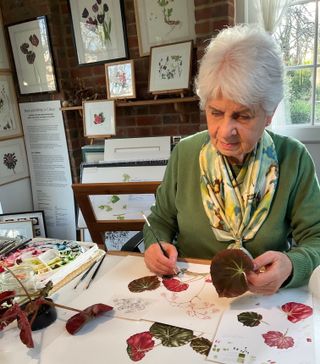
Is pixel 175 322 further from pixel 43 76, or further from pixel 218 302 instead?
pixel 43 76

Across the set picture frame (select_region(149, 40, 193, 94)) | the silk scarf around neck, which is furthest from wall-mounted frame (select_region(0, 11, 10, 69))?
the silk scarf around neck

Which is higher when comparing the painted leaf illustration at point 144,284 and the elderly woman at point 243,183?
Result: the elderly woman at point 243,183

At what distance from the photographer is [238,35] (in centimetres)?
93

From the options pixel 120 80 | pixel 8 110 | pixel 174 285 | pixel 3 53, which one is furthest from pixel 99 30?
pixel 174 285

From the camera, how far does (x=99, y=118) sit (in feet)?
8.52

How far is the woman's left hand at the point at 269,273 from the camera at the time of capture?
0.78 metres

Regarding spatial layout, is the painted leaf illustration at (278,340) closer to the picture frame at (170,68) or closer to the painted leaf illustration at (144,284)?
the painted leaf illustration at (144,284)

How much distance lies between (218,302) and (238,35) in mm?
700

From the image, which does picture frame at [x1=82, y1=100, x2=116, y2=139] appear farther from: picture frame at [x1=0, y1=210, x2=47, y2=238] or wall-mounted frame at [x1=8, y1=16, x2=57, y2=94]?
picture frame at [x1=0, y1=210, x2=47, y2=238]

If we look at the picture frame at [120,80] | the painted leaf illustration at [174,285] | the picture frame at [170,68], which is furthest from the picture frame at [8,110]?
the painted leaf illustration at [174,285]

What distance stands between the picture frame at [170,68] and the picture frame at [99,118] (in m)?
0.38

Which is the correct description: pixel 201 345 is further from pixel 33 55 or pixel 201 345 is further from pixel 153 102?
pixel 33 55

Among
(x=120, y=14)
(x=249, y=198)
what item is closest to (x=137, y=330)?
(x=249, y=198)

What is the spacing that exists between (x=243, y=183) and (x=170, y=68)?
145cm
